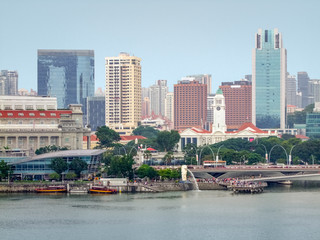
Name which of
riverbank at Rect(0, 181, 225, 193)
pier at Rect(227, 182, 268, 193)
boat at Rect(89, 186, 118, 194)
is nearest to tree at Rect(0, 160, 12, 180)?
riverbank at Rect(0, 181, 225, 193)

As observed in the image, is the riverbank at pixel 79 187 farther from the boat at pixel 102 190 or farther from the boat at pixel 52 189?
the boat at pixel 102 190

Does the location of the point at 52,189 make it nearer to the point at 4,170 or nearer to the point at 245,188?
the point at 4,170

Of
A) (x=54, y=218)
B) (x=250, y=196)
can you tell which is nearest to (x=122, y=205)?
(x=54, y=218)

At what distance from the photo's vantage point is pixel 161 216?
150 metres

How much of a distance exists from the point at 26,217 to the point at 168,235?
2937 centimetres

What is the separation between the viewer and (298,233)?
133125 mm

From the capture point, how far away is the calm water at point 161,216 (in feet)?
438

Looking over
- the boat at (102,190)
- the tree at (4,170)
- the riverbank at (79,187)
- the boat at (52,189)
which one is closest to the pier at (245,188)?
the riverbank at (79,187)

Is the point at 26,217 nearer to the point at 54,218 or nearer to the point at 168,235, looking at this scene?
the point at 54,218

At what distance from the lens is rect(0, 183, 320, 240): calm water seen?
13338 cm

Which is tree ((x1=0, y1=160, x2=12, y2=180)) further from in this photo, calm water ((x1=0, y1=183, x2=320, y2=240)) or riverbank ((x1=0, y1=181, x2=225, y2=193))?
calm water ((x1=0, y1=183, x2=320, y2=240))

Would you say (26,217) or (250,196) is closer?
(26,217)

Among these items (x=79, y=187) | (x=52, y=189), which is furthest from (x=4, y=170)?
(x=79, y=187)

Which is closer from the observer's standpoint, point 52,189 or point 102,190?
point 102,190
